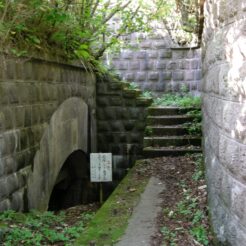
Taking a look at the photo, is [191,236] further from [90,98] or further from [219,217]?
[90,98]

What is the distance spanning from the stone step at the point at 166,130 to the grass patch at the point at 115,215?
224 cm

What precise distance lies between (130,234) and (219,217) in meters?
1.10

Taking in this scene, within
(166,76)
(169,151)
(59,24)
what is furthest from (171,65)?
(59,24)

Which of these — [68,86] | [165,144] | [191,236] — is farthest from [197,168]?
[191,236]

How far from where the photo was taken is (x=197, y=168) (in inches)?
260

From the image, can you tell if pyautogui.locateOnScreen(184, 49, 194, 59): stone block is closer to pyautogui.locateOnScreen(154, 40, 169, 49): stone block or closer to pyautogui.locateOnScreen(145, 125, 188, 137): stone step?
pyautogui.locateOnScreen(154, 40, 169, 49): stone block

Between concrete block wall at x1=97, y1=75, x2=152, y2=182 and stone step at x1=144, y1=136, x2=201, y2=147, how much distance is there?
678mm

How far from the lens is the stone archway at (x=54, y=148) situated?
566 cm

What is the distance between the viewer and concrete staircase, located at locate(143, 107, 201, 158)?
26.8ft

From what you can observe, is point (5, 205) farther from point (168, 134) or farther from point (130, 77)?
Answer: point (130, 77)

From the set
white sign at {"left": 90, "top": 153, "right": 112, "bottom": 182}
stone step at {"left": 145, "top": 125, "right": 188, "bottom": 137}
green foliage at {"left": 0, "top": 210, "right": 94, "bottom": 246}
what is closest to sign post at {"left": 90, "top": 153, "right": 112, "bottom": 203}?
white sign at {"left": 90, "top": 153, "right": 112, "bottom": 182}

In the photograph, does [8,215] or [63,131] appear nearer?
[8,215]

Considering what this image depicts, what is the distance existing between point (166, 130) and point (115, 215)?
4315mm

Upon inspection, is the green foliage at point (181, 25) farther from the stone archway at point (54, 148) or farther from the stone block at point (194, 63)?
the stone archway at point (54, 148)
